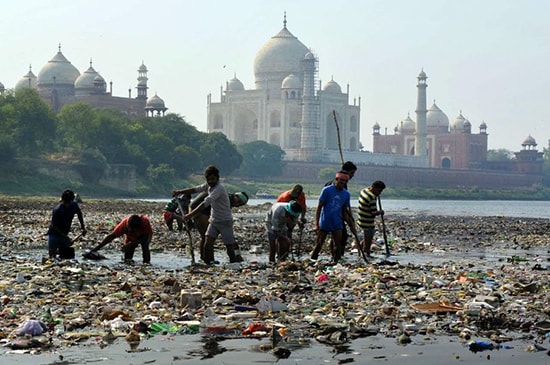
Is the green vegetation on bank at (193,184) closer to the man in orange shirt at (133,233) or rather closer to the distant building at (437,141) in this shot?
the distant building at (437,141)

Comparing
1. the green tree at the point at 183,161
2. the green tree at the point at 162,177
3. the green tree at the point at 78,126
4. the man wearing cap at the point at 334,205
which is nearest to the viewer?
the man wearing cap at the point at 334,205

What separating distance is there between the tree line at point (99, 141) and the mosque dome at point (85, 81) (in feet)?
75.2

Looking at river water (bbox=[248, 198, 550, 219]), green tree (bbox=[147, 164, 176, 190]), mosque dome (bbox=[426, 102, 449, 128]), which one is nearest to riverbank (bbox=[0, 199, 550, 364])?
river water (bbox=[248, 198, 550, 219])

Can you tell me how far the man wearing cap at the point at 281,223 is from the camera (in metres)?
13.6

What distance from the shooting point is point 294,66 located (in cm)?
12462

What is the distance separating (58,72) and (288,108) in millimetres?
25131

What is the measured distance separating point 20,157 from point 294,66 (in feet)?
210

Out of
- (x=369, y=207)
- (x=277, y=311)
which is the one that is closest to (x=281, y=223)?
A: (x=369, y=207)

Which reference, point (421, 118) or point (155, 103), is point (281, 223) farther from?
point (421, 118)

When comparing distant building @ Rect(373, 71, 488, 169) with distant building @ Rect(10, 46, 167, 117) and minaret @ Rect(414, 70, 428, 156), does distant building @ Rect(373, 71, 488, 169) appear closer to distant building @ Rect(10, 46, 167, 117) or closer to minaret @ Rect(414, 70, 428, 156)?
minaret @ Rect(414, 70, 428, 156)

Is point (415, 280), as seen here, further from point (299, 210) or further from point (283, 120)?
point (283, 120)

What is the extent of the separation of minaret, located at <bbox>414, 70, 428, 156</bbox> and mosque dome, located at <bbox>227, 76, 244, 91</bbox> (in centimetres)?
2063

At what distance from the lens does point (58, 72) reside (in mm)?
113812

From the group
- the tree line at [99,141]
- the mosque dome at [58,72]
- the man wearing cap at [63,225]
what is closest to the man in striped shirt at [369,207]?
the man wearing cap at [63,225]
